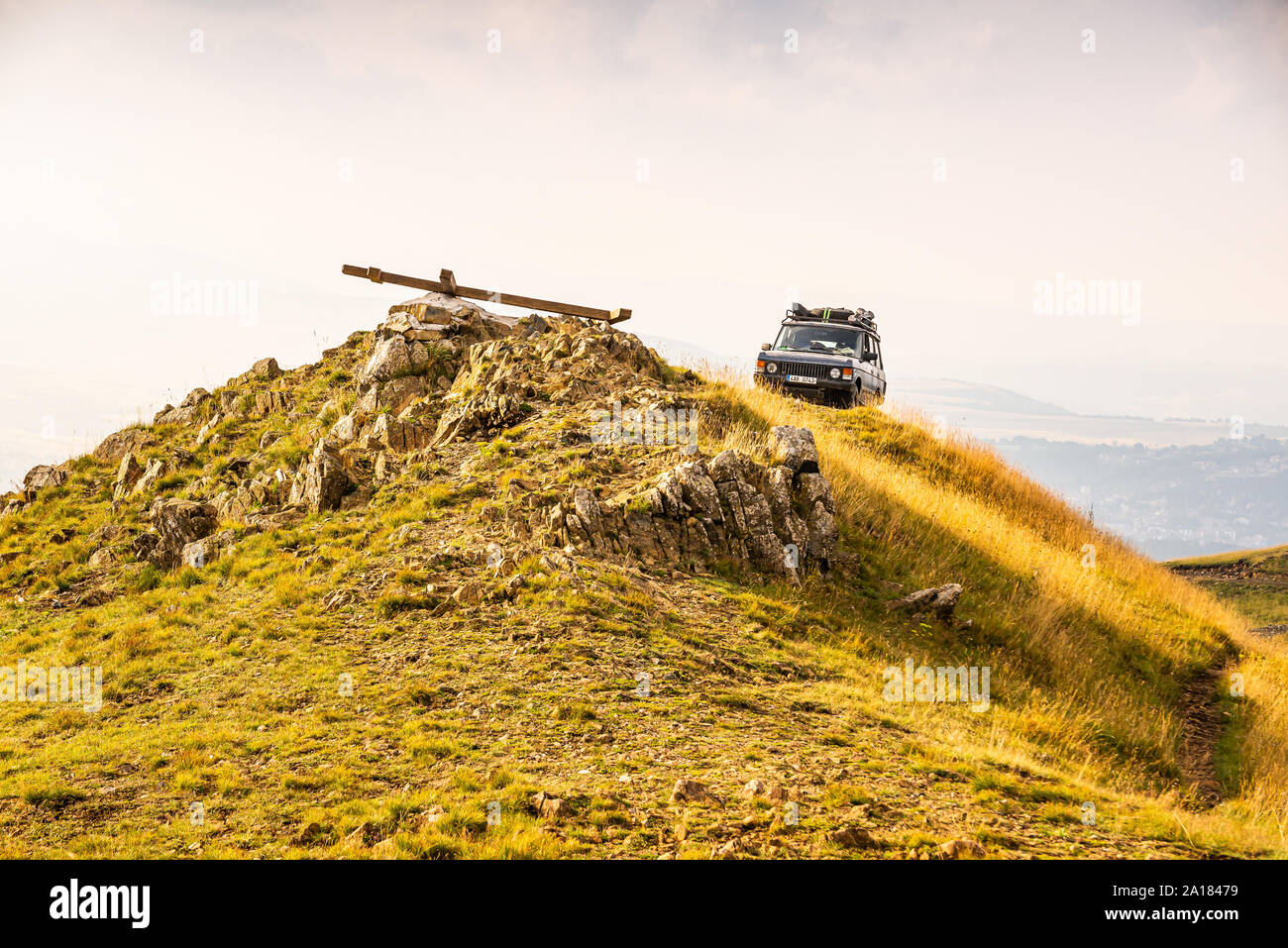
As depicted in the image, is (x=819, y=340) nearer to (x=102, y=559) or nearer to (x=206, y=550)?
(x=206, y=550)

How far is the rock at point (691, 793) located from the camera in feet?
22.8

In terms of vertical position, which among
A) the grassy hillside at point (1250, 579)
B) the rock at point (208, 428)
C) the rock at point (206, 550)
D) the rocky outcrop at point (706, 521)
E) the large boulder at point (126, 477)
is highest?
the rock at point (208, 428)

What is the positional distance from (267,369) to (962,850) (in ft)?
79.0

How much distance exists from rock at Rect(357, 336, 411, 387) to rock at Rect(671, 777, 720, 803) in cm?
1531

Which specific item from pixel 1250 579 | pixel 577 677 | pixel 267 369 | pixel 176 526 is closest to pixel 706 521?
pixel 577 677

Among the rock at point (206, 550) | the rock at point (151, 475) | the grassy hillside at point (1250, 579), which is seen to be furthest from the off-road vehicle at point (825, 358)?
the grassy hillside at point (1250, 579)

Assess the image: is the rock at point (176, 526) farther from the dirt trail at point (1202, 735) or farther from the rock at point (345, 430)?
the dirt trail at point (1202, 735)

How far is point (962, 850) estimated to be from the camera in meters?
6.05

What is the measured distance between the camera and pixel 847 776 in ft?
25.3

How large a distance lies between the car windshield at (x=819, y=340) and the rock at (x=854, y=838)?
59.3ft

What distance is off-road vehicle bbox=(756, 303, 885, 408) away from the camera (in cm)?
2244
